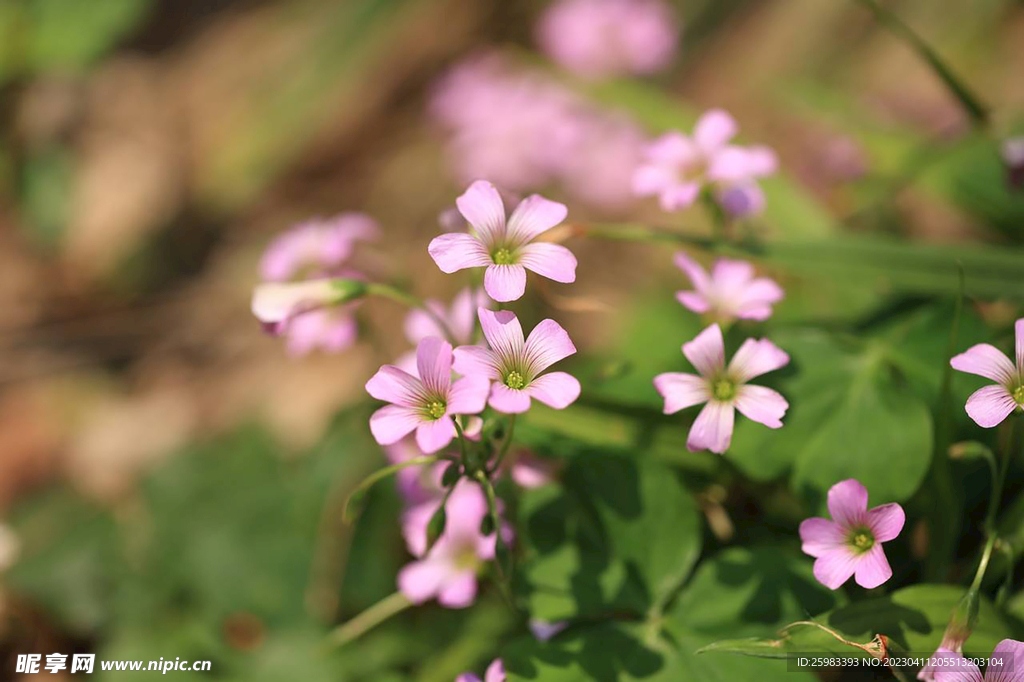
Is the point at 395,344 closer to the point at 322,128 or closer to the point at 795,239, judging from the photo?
the point at 322,128

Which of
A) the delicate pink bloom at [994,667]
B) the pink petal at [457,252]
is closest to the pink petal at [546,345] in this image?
the pink petal at [457,252]

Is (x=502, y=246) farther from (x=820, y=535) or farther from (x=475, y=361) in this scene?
(x=820, y=535)

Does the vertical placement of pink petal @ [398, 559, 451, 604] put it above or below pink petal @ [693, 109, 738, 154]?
below

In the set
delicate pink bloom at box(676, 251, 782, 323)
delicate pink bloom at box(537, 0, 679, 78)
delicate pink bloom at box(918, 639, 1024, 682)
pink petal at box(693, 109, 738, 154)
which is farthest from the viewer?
delicate pink bloom at box(537, 0, 679, 78)

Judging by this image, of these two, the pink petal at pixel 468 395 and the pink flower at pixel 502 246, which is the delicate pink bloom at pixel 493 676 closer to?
the pink petal at pixel 468 395

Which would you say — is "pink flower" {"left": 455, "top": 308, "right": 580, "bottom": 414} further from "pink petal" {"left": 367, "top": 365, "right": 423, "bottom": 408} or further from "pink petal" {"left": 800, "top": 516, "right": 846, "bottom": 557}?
"pink petal" {"left": 800, "top": 516, "right": 846, "bottom": 557}

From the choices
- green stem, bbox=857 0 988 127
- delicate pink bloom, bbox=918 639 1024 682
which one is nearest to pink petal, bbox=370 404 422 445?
delicate pink bloom, bbox=918 639 1024 682

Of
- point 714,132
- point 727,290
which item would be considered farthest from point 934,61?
point 727,290
